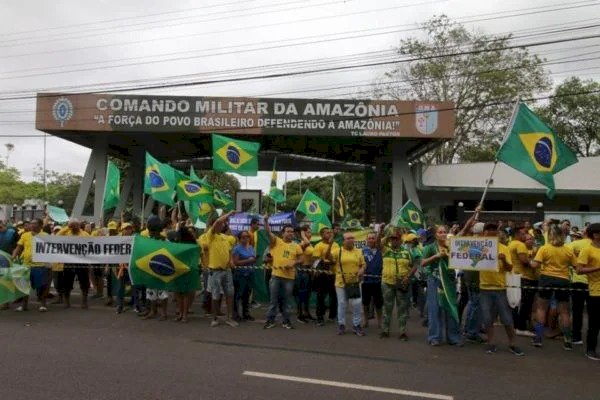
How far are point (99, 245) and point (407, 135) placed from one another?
1492cm

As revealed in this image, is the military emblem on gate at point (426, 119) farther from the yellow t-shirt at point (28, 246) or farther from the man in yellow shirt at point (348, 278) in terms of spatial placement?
the yellow t-shirt at point (28, 246)

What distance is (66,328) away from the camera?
902cm

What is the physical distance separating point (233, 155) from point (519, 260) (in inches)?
259

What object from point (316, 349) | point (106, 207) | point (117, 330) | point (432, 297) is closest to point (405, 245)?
point (432, 297)

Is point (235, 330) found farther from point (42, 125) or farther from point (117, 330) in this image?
point (42, 125)

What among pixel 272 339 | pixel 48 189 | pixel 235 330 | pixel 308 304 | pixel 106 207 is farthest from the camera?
pixel 48 189

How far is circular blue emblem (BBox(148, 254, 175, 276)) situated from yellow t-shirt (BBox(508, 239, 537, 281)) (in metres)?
5.52

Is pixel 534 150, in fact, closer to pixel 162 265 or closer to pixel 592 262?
pixel 592 262

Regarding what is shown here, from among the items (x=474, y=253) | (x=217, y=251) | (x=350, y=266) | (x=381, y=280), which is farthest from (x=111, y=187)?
(x=474, y=253)

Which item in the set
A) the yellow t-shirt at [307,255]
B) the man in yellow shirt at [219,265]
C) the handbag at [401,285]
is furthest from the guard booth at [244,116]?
the handbag at [401,285]

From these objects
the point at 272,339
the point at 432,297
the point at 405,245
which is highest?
the point at 405,245

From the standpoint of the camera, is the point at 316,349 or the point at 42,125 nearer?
the point at 316,349

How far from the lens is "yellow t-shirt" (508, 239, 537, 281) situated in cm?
909

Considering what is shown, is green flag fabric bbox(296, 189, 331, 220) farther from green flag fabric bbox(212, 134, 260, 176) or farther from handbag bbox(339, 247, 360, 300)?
handbag bbox(339, 247, 360, 300)
